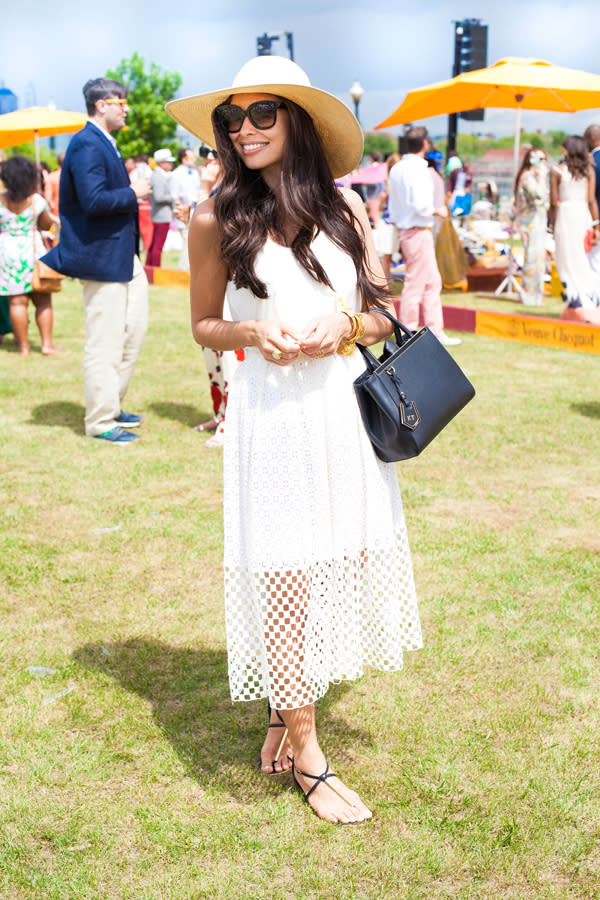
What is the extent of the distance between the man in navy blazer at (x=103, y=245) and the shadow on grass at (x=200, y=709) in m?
3.13

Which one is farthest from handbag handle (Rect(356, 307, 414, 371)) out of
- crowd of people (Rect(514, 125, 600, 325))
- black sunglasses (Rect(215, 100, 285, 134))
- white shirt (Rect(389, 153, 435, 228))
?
crowd of people (Rect(514, 125, 600, 325))

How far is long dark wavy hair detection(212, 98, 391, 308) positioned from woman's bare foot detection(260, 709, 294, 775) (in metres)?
1.39

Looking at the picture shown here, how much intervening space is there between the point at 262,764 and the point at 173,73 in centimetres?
9080

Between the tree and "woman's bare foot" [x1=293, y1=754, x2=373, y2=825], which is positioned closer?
"woman's bare foot" [x1=293, y1=754, x2=373, y2=825]

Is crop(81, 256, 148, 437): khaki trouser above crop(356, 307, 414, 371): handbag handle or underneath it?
underneath

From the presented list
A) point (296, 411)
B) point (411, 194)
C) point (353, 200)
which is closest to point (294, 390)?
point (296, 411)

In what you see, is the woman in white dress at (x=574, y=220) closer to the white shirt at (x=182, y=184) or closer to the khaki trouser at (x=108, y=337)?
the khaki trouser at (x=108, y=337)

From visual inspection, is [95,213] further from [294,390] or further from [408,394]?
[408,394]

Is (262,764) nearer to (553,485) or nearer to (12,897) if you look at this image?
(12,897)

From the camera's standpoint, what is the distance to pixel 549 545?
4750 millimetres

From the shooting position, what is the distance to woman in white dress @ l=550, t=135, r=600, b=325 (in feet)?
36.7

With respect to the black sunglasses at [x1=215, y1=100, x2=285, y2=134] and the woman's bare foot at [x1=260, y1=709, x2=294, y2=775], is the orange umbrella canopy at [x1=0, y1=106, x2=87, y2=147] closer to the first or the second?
the black sunglasses at [x1=215, y1=100, x2=285, y2=134]

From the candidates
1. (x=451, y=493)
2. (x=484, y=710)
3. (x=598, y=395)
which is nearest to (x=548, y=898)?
(x=484, y=710)

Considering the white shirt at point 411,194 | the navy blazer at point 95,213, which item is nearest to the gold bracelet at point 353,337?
the navy blazer at point 95,213
